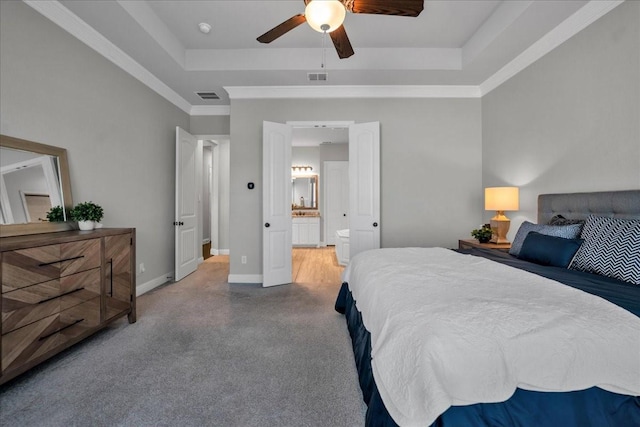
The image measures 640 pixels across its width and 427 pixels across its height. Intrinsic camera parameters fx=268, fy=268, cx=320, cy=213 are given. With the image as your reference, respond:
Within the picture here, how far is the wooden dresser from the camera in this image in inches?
62.1

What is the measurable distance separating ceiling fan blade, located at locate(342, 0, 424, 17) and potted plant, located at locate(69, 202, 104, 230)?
2.64 meters

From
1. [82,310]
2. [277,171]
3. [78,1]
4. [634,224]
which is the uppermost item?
[78,1]

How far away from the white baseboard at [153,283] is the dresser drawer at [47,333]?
51.0 inches

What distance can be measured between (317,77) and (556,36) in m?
2.49

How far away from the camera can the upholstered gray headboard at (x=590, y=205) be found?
190 centimetres

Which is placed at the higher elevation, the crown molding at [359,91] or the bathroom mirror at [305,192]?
the crown molding at [359,91]

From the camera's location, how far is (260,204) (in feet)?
12.9

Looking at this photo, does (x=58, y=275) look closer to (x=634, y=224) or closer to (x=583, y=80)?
(x=634, y=224)

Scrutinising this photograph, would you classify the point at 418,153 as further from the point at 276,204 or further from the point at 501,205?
the point at 276,204

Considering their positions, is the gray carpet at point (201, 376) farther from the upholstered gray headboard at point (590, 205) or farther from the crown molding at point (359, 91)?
the crown molding at point (359, 91)

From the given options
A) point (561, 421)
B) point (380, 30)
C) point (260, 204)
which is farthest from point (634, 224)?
point (260, 204)

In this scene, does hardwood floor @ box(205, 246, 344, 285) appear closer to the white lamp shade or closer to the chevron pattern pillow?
the white lamp shade

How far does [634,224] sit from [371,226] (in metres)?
2.44

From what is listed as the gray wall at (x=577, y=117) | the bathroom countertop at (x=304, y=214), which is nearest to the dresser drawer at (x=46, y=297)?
the gray wall at (x=577, y=117)
